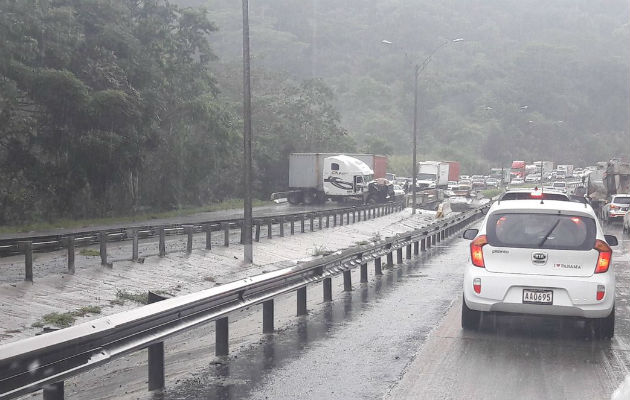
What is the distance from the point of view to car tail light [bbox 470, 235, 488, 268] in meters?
10.6

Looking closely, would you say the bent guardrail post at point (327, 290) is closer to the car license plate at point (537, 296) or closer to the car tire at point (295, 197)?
the car license plate at point (537, 296)

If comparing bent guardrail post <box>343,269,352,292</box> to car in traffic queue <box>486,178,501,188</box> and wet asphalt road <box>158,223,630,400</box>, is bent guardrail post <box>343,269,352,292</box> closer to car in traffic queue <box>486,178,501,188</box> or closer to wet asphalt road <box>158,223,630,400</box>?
wet asphalt road <box>158,223,630,400</box>

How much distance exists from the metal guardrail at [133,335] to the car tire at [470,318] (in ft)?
7.60

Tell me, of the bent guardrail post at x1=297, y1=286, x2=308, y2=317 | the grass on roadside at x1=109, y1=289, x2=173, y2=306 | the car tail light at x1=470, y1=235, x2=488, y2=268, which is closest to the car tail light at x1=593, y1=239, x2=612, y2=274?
the car tail light at x1=470, y1=235, x2=488, y2=268

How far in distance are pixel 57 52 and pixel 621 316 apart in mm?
29503

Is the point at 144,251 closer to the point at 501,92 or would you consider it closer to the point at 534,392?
the point at 534,392

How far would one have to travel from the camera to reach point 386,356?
30.6 feet

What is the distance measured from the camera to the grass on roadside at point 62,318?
12684mm

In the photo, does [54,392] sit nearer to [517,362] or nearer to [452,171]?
[517,362]

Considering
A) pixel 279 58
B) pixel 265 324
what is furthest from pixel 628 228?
pixel 279 58

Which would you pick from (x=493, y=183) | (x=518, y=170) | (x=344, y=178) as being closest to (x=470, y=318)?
(x=344, y=178)

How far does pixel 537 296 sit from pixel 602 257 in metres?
0.91

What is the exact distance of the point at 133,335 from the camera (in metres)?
7.30

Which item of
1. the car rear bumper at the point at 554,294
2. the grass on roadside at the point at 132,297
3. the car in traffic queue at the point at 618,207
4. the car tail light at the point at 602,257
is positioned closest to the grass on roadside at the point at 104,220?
the grass on roadside at the point at 132,297
